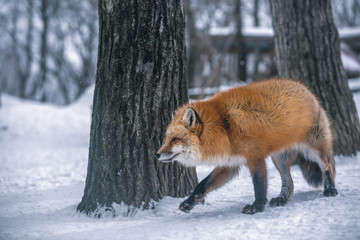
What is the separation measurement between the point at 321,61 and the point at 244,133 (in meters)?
2.83

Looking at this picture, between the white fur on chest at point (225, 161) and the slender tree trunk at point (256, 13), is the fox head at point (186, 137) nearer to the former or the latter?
the white fur on chest at point (225, 161)

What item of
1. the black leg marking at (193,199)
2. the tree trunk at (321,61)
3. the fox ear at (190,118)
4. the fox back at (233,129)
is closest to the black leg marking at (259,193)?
the fox back at (233,129)

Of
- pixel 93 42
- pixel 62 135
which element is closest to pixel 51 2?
pixel 93 42

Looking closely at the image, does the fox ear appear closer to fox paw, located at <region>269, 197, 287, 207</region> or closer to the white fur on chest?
the white fur on chest

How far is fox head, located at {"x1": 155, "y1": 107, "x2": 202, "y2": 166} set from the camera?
295 cm

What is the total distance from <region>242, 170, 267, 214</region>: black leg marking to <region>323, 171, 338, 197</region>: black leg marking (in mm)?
833

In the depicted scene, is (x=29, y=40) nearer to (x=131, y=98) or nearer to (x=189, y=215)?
(x=131, y=98)

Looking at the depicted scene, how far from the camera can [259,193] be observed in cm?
302

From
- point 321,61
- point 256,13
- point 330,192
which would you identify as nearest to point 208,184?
point 330,192

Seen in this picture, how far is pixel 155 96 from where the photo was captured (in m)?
3.18

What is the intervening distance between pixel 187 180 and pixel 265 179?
86cm

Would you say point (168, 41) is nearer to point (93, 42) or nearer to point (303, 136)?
point (303, 136)

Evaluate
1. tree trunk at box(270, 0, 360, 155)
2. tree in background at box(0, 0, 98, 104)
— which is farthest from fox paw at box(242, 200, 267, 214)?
tree in background at box(0, 0, 98, 104)

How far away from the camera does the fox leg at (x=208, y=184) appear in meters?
3.04
